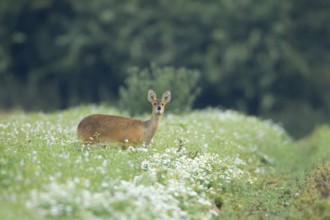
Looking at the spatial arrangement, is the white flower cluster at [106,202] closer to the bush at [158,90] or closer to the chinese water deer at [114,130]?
the chinese water deer at [114,130]

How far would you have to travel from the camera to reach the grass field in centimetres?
1092

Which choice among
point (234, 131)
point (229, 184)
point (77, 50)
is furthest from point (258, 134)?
point (77, 50)

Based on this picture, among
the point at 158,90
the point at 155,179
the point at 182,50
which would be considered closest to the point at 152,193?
the point at 155,179

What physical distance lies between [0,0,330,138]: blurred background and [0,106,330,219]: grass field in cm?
2223

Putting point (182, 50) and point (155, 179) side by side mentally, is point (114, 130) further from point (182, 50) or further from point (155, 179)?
point (182, 50)

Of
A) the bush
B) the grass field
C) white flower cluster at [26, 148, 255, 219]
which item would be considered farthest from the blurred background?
white flower cluster at [26, 148, 255, 219]

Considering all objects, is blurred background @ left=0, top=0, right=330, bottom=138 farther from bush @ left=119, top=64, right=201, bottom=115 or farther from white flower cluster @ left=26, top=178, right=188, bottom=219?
white flower cluster @ left=26, top=178, right=188, bottom=219

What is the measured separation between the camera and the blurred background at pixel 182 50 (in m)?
42.9

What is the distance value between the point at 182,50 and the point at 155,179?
3200 cm

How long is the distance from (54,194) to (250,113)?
117 feet

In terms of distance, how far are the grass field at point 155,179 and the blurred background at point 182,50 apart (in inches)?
875

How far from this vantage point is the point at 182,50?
44344 mm

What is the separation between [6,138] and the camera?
16406mm

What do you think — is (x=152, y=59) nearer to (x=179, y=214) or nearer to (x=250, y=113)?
(x=250, y=113)
